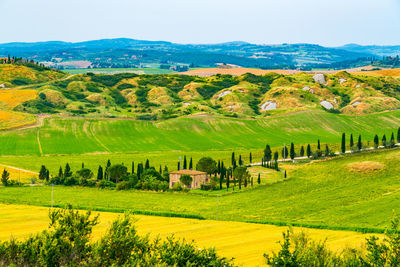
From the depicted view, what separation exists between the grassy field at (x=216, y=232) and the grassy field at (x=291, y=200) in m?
6.89

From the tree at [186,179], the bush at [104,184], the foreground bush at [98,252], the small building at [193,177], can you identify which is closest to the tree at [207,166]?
the small building at [193,177]

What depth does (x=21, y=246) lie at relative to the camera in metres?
51.6

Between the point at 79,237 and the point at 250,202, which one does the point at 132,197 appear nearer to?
the point at 250,202

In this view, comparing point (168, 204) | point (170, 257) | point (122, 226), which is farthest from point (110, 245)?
point (168, 204)

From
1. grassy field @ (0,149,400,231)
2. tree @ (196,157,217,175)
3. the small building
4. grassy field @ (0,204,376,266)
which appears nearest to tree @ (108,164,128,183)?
grassy field @ (0,149,400,231)

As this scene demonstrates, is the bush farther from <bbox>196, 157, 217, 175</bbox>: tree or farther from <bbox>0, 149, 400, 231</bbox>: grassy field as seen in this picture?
<bbox>196, 157, 217, 175</bbox>: tree

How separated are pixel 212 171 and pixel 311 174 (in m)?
24.5

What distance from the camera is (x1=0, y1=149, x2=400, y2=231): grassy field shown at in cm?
9350

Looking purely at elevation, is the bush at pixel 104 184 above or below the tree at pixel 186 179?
below

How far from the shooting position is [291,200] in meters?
110

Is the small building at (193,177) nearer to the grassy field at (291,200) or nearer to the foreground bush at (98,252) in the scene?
the grassy field at (291,200)

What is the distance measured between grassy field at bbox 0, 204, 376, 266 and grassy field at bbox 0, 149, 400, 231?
6894 millimetres

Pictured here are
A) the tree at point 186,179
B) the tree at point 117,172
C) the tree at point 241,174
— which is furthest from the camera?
the tree at point 117,172

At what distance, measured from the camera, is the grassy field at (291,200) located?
9350cm
